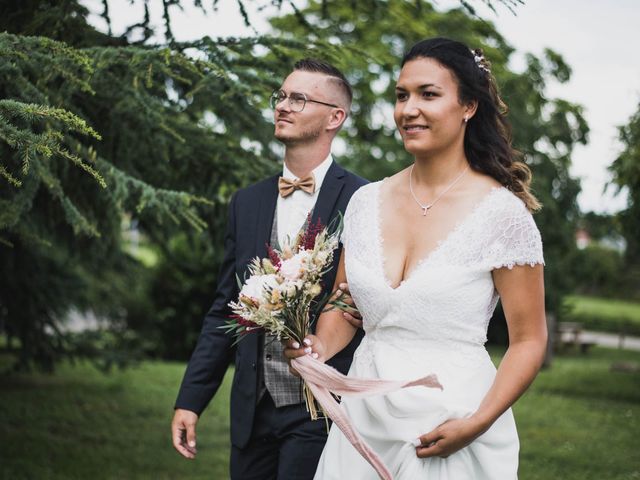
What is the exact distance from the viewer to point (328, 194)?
3.66m

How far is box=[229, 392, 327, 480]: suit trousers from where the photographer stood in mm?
3400

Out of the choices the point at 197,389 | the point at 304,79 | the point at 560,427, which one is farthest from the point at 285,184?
the point at 560,427

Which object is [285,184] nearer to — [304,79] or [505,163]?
[304,79]

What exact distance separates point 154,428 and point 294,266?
701cm

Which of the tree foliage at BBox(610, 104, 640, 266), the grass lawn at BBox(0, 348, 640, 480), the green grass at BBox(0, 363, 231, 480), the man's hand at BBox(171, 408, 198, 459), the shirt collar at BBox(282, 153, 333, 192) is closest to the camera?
the man's hand at BBox(171, 408, 198, 459)

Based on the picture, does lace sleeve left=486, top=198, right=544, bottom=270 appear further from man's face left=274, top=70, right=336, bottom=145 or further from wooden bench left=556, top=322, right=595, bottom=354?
wooden bench left=556, top=322, right=595, bottom=354

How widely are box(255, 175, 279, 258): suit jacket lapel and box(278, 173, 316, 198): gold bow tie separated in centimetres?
6

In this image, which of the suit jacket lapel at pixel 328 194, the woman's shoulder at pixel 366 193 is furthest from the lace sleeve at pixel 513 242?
the suit jacket lapel at pixel 328 194

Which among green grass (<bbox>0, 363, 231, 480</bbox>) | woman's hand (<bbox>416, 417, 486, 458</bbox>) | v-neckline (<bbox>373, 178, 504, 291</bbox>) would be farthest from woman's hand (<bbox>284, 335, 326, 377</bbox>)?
green grass (<bbox>0, 363, 231, 480</bbox>)

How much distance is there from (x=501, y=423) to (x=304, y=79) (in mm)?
1800

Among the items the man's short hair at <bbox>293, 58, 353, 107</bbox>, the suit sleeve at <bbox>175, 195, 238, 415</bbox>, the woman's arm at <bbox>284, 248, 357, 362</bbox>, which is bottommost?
the suit sleeve at <bbox>175, 195, 238, 415</bbox>

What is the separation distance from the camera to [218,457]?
8.00 meters

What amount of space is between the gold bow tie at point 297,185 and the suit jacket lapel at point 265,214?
2.5 inches

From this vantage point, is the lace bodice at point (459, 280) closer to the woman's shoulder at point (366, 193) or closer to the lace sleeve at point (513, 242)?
the lace sleeve at point (513, 242)
